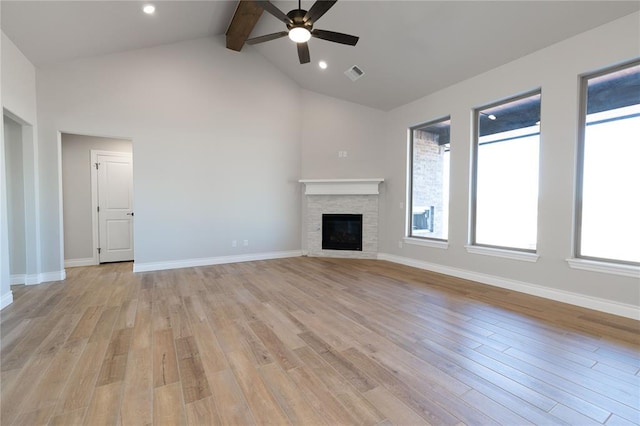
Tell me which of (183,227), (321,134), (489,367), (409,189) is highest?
(321,134)

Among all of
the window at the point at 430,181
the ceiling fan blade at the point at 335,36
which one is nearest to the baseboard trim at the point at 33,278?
the ceiling fan blade at the point at 335,36

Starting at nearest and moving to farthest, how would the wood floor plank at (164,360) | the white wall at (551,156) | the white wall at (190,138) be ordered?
the wood floor plank at (164,360) < the white wall at (551,156) < the white wall at (190,138)

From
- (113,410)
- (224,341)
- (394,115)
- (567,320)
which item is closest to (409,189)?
(394,115)

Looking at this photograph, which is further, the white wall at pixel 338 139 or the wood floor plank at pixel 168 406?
the white wall at pixel 338 139

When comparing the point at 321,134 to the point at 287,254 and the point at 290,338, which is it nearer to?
the point at 287,254

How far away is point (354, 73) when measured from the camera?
497 cm

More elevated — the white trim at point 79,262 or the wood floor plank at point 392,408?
the white trim at point 79,262

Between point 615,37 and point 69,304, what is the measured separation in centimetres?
661

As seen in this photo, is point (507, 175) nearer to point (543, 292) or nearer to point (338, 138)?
point (543, 292)

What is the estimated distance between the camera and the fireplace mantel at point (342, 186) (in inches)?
231

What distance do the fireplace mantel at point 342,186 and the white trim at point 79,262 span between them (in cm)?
435

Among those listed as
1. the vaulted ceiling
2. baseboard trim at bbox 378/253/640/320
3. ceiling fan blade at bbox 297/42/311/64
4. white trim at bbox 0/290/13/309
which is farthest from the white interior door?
baseboard trim at bbox 378/253/640/320

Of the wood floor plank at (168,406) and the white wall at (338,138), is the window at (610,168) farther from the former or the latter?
the wood floor plank at (168,406)

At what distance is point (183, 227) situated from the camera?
200 inches
